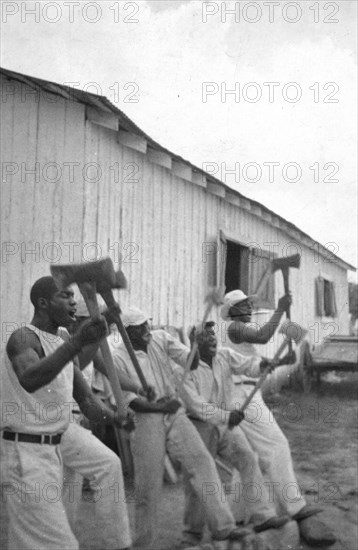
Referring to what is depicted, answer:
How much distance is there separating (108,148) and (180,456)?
3.43m

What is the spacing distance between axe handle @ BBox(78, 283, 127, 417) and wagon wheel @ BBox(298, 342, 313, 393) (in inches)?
380

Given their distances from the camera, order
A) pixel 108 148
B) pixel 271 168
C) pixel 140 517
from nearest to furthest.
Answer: pixel 140 517 < pixel 271 168 < pixel 108 148

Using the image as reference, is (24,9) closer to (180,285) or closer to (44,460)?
(180,285)

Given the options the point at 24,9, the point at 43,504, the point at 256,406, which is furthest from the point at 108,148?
the point at 43,504

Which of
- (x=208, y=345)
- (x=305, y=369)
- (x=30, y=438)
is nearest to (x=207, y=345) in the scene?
(x=208, y=345)

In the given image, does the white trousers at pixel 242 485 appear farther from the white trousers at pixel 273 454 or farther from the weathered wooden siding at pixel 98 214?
the weathered wooden siding at pixel 98 214

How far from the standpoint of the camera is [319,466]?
22.1ft

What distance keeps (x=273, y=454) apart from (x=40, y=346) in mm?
2341

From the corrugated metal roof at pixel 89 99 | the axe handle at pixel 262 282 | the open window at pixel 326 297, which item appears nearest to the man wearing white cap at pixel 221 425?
the corrugated metal roof at pixel 89 99

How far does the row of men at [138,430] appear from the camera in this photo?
290 cm

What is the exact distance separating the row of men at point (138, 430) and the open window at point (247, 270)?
173 inches

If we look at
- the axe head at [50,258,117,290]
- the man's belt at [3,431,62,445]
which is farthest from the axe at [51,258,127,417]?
the man's belt at [3,431,62,445]

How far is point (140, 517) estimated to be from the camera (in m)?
4.02

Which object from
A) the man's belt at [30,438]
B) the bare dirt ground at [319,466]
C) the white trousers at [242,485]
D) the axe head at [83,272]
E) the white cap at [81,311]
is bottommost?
the bare dirt ground at [319,466]
